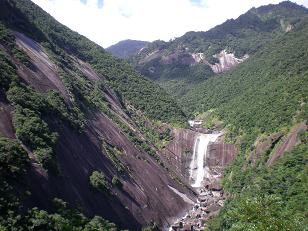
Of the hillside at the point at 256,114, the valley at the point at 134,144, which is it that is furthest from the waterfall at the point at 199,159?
the hillside at the point at 256,114

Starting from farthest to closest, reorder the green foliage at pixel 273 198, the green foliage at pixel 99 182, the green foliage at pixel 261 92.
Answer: the green foliage at pixel 261 92 → the green foliage at pixel 99 182 → the green foliage at pixel 273 198

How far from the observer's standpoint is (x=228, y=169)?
263 feet

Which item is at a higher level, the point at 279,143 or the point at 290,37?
the point at 290,37

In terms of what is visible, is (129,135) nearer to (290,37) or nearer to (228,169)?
(228,169)

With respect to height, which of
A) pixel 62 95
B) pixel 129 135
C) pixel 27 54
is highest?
pixel 27 54

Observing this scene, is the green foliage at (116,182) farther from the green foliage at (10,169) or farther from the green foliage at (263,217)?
the green foliage at (263,217)

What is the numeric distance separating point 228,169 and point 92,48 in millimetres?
57335

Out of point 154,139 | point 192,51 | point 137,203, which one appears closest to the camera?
point 137,203

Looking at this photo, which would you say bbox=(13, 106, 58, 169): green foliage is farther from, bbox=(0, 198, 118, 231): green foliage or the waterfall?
the waterfall

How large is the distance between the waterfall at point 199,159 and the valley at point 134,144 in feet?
0.90

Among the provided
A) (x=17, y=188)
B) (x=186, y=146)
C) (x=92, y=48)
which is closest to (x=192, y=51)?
(x=92, y=48)

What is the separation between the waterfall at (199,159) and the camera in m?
85.6

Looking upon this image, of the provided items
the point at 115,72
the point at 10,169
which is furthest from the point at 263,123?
the point at 10,169

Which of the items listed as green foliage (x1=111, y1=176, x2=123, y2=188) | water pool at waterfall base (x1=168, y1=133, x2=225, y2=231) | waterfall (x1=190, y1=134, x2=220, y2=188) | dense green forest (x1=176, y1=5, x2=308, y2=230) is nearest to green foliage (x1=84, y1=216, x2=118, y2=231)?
green foliage (x1=111, y1=176, x2=123, y2=188)
